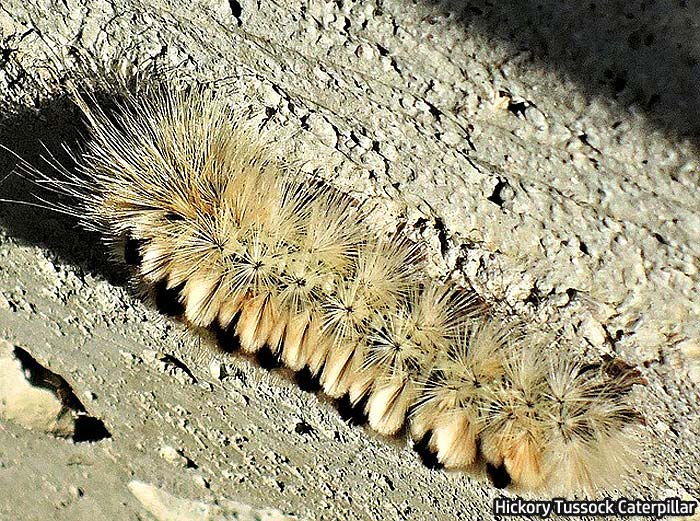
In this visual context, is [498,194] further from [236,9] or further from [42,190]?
[42,190]

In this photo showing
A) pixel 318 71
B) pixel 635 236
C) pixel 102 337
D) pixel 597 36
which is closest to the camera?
pixel 597 36

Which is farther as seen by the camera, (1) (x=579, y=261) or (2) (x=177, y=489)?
(2) (x=177, y=489)

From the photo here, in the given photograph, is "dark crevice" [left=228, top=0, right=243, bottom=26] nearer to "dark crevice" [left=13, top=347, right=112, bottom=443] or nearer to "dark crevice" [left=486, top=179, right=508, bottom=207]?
"dark crevice" [left=486, top=179, right=508, bottom=207]

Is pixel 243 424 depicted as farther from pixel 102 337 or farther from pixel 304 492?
pixel 102 337

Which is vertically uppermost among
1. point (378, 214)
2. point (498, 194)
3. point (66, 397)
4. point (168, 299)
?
point (498, 194)

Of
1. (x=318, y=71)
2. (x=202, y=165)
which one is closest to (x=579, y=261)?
(x=318, y=71)

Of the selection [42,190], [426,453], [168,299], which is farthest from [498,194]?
[42,190]

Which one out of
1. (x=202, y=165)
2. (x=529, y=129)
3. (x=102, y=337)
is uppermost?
(x=529, y=129)

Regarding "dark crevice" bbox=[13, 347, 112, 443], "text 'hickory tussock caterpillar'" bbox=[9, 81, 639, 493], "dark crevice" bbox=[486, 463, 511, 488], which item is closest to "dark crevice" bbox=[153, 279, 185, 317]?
"text 'hickory tussock caterpillar'" bbox=[9, 81, 639, 493]
